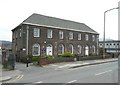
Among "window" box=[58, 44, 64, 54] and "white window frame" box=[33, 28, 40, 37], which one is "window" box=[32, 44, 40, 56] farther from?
"window" box=[58, 44, 64, 54]

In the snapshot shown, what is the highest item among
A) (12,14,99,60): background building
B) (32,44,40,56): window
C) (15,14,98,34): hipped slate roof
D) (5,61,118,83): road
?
(15,14,98,34): hipped slate roof

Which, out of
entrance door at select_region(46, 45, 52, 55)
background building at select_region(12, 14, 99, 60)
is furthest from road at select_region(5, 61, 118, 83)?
entrance door at select_region(46, 45, 52, 55)

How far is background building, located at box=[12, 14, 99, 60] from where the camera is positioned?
38.1 m

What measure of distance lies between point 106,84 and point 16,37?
33755 mm

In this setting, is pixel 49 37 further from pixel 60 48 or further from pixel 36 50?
pixel 36 50

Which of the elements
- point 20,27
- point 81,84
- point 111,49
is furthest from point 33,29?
point 111,49

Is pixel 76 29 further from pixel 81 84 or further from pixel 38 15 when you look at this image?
pixel 81 84

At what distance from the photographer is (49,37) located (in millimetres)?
41531

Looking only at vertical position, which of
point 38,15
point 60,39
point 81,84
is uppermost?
point 38,15

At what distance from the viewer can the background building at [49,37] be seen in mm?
38062

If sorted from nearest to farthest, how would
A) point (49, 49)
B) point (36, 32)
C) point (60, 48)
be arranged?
point (36, 32)
point (49, 49)
point (60, 48)

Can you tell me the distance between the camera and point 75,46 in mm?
46938

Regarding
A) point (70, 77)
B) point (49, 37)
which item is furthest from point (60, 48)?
point (70, 77)

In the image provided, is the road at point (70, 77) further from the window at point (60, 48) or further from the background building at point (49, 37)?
the window at point (60, 48)
